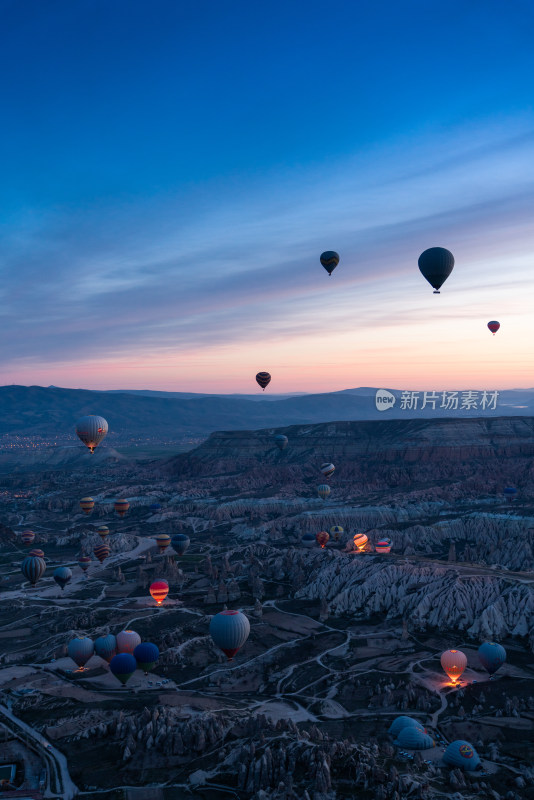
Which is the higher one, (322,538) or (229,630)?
(229,630)

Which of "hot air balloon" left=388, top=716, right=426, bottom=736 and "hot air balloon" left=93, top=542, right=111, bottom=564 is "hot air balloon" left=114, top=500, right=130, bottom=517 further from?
"hot air balloon" left=388, top=716, right=426, bottom=736

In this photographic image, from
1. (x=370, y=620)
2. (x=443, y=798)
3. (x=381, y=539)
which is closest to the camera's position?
(x=443, y=798)

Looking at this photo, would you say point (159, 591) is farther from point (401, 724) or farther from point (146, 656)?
point (401, 724)

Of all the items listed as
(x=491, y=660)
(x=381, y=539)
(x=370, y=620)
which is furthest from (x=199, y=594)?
(x=491, y=660)

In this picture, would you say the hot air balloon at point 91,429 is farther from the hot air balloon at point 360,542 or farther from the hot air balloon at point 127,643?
the hot air balloon at point 127,643

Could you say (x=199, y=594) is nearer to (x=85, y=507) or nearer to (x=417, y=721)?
(x=417, y=721)

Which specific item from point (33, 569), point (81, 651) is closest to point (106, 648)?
point (81, 651)

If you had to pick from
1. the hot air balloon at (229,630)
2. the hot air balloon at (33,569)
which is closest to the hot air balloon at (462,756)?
the hot air balloon at (229,630)
